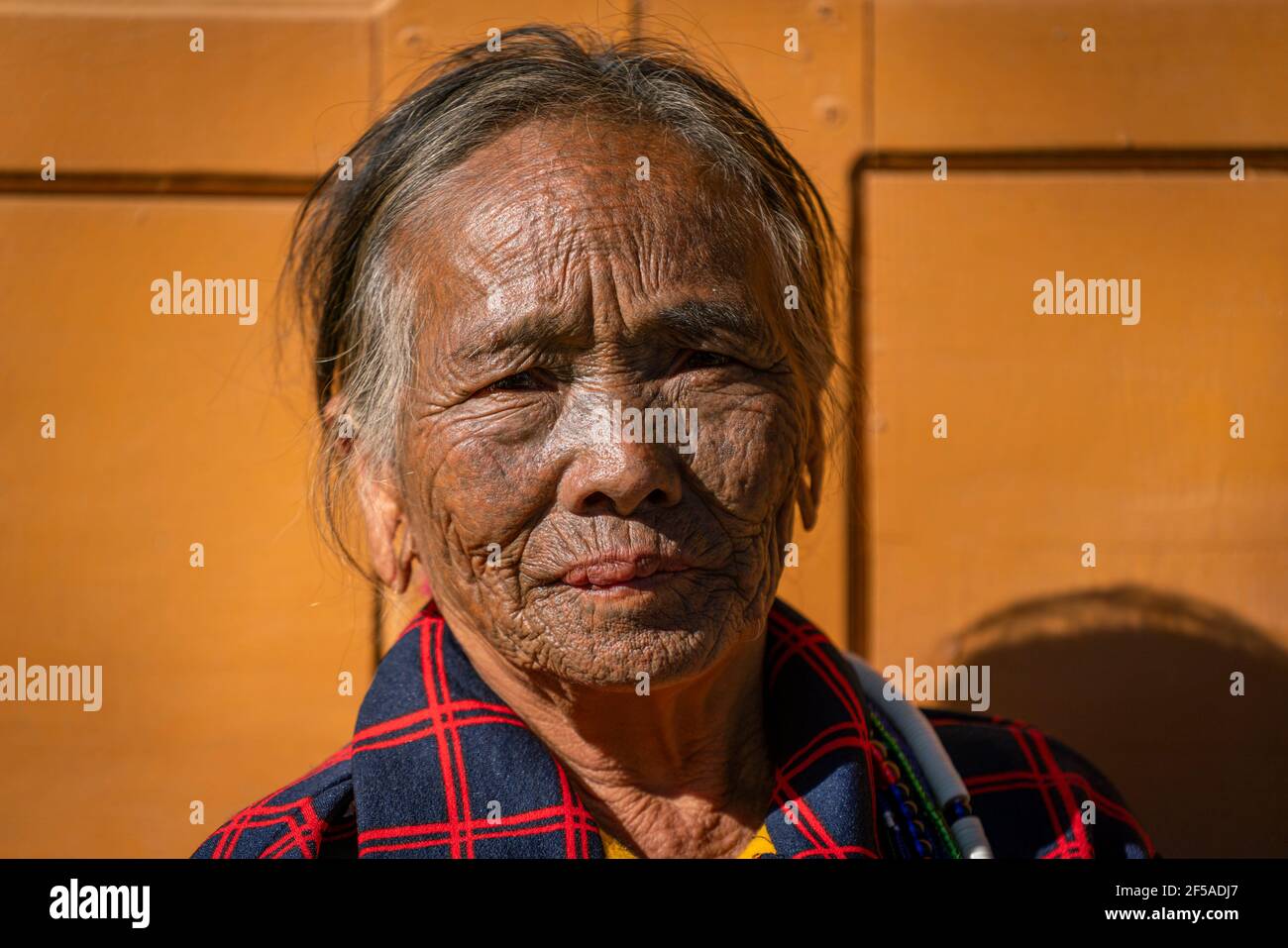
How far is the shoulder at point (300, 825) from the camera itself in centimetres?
158

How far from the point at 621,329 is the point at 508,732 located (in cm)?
62

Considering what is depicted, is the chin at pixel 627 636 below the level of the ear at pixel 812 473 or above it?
below

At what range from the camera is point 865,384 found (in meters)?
2.52

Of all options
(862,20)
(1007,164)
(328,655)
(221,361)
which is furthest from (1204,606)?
(221,361)

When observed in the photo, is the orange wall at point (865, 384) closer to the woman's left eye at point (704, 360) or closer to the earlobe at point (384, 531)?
the earlobe at point (384, 531)

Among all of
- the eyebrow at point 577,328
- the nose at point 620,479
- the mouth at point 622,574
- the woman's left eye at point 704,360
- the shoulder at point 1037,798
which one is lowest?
the shoulder at point 1037,798

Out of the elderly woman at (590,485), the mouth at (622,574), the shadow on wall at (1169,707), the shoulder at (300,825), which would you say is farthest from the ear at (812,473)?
the shadow on wall at (1169,707)

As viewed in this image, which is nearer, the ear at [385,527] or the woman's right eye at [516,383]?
the woman's right eye at [516,383]

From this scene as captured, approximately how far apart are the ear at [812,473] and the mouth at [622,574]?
1.27ft

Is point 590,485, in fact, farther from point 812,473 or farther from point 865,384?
point 865,384

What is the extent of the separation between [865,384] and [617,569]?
1.22m

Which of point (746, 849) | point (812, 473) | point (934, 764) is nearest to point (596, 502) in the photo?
point (812, 473)

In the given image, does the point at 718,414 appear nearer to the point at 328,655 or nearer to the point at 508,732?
the point at 508,732

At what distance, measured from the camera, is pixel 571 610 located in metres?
1.51
